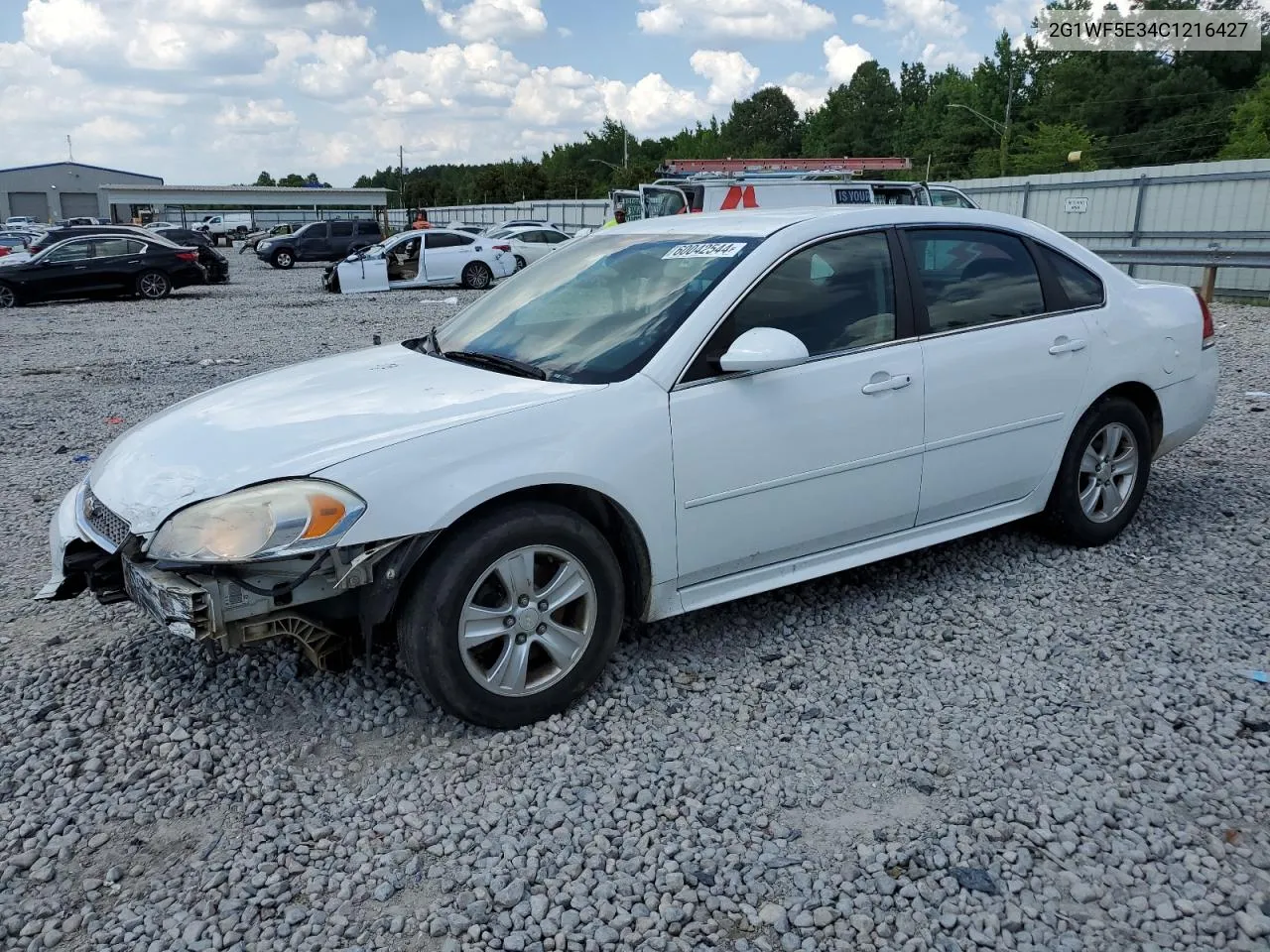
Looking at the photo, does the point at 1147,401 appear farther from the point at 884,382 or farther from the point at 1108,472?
the point at 884,382

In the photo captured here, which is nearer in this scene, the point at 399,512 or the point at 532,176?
the point at 399,512

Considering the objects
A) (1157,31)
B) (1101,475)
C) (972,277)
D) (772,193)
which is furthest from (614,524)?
(1157,31)

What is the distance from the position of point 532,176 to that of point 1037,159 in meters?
42.3

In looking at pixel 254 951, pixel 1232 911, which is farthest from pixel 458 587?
pixel 1232 911

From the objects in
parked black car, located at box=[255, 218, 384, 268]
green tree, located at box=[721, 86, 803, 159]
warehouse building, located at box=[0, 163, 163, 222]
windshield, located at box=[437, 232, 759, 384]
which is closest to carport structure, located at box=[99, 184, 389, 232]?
warehouse building, located at box=[0, 163, 163, 222]

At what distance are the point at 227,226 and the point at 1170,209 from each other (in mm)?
62230

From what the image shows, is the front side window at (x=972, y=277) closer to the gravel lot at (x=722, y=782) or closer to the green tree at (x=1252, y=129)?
the gravel lot at (x=722, y=782)

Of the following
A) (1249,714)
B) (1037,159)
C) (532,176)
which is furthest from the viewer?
(532,176)

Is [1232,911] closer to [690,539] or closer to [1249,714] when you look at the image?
[1249,714]

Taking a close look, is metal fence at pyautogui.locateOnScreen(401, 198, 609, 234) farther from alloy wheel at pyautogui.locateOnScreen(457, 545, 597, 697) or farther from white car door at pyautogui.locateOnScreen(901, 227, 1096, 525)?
alloy wheel at pyautogui.locateOnScreen(457, 545, 597, 697)

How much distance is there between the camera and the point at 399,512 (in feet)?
10.1

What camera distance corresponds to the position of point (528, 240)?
87.7 ft

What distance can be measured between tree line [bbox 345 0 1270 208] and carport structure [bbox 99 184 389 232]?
13.0 meters

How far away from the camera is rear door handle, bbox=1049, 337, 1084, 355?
4.55m
